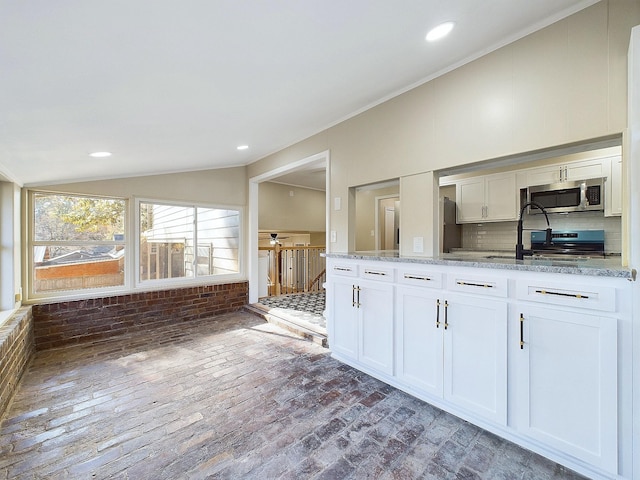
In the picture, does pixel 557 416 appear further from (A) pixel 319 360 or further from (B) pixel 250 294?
(B) pixel 250 294

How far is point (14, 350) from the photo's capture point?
98.0 inches

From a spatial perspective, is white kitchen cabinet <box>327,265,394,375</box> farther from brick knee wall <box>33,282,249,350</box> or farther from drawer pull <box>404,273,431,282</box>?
brick knee wall <box>33,282,249,350</box>

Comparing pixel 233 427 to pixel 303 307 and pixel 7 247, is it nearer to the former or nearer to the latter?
pixel 303 307

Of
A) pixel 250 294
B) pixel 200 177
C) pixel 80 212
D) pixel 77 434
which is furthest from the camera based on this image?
pixel 250 294

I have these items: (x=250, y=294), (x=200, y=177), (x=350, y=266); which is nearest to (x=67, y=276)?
(x=200, y=177)

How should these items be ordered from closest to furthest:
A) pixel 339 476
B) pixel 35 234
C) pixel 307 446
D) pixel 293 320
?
pixel 339 476
pixel 307 446
pixel 35 234
pixel 293 320

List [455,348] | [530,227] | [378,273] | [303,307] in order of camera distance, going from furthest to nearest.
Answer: [303,307]
[530,227]
[378,273]
[455,348]

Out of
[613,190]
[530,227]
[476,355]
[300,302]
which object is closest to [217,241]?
[300,302]

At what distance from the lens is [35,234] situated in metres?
3.35

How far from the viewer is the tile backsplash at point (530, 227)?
3588mm

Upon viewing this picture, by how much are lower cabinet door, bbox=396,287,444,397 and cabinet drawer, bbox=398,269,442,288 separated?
0.05m

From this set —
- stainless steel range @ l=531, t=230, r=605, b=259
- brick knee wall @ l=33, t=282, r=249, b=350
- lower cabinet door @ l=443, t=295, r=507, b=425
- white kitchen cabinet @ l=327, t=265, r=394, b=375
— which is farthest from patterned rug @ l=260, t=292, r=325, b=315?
stainless steel range @ l=531, t=230, r=605, b=259

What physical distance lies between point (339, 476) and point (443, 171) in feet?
7.68

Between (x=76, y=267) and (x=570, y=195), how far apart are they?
6387 mm
